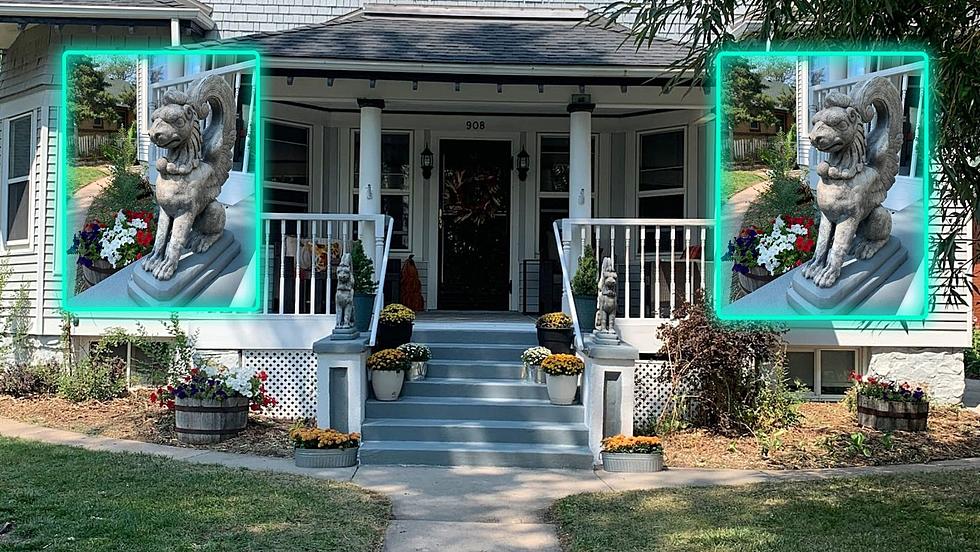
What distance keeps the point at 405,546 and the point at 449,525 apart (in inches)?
19.8

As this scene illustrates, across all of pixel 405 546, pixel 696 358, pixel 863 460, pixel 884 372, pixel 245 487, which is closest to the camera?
pixel 405 546

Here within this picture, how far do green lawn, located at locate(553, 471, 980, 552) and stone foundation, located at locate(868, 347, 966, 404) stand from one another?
333 centimetres

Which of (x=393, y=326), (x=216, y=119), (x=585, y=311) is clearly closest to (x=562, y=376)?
(x=585, y=311)

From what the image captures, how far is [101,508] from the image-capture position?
534 centimetres

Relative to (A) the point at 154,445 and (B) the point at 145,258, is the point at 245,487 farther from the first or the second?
(B) the point at 145,258

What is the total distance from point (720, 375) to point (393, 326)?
3007 millimetres

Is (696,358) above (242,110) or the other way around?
the other way around

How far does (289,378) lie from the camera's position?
8.98 m

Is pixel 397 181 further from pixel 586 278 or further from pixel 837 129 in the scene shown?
pixel 837 129

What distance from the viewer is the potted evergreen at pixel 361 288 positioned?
8.47m

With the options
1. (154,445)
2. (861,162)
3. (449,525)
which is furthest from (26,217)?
(861,162)

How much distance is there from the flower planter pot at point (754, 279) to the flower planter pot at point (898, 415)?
6.36 metres

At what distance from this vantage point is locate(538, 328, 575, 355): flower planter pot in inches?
336

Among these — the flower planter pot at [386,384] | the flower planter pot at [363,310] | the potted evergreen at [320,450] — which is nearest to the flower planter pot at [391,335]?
the flower planter pot at [363,310]
